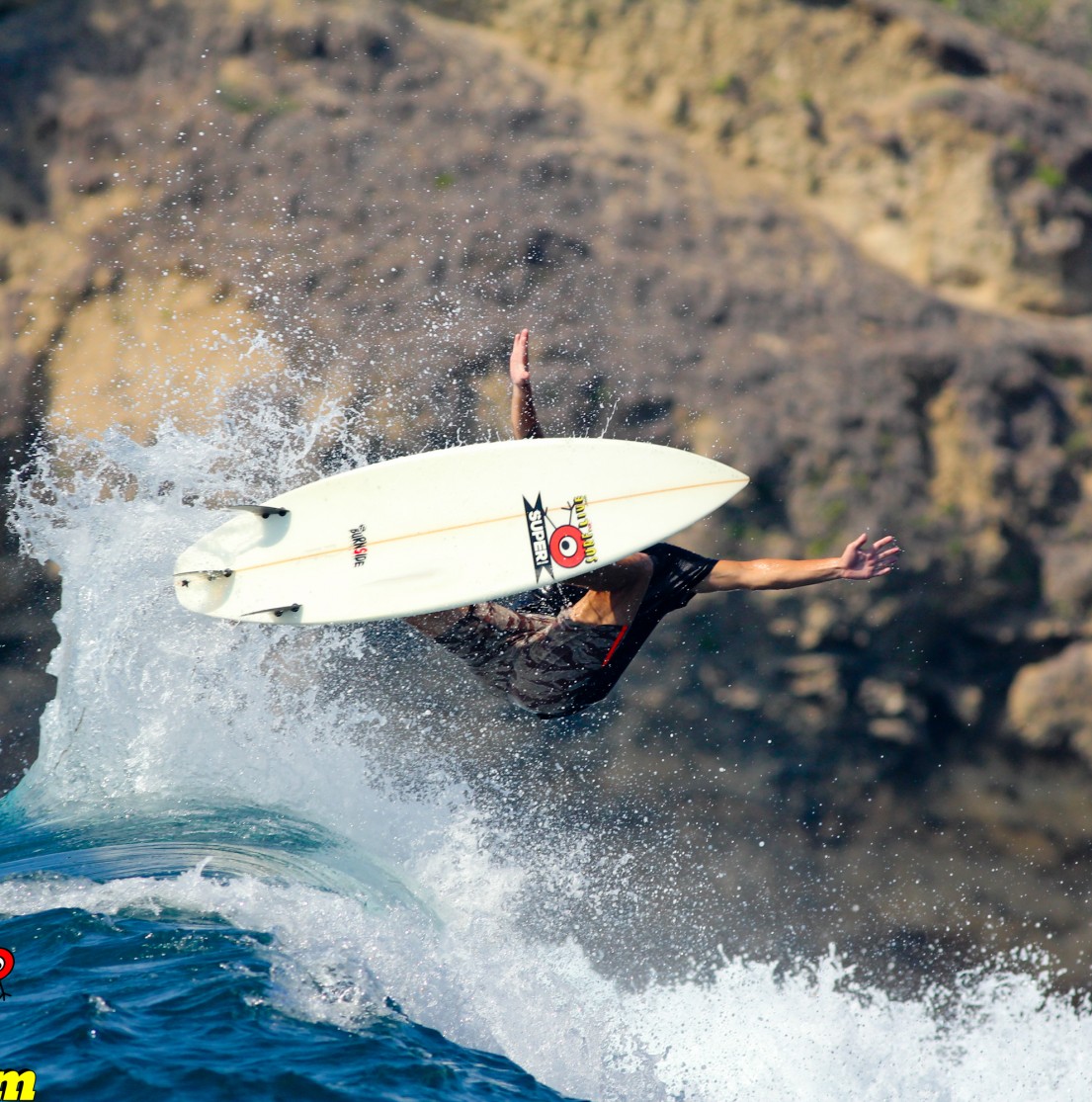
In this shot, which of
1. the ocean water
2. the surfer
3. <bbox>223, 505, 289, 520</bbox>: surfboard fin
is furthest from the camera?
the ocean water

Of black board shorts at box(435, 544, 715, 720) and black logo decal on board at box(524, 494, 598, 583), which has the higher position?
black logo decal on board at box(524, 494, 598, 583)

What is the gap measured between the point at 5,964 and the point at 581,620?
3322 millimetres

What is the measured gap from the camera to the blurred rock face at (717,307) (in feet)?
26.5

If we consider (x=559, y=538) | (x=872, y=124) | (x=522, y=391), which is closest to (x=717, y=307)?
(x=872, y=124)

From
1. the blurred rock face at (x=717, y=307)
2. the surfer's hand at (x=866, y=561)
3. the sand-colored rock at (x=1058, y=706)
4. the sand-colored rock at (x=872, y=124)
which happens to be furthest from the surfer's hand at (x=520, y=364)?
the sand-colored rock at (x=1058, y=706)

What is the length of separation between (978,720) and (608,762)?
119 inches

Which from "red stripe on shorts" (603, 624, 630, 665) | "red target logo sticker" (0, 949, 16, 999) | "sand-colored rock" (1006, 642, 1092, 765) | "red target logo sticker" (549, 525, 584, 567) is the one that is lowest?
"sand-colored rock" (1006, 642, 1092, 765)

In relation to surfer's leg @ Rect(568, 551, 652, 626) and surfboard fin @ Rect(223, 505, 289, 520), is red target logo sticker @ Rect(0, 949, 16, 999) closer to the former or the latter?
surfboard fin @ Rect(223, 505, 289, 520)

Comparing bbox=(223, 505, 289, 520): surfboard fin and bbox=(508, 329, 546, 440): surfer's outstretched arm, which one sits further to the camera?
bbox=(223, 505, 289, 520): surfboard fin

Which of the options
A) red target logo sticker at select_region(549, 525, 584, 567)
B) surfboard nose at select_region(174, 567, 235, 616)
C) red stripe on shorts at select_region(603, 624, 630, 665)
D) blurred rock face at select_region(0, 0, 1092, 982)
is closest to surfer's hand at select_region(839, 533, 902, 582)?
red stripe on shorts at select_region(603, 624, 630, 665)

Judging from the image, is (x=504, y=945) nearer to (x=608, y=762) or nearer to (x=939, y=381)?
(x=608, y=762)

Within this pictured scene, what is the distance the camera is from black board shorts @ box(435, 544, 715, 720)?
18.5 ft

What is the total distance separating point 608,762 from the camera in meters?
8.42

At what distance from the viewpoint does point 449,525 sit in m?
5.78
